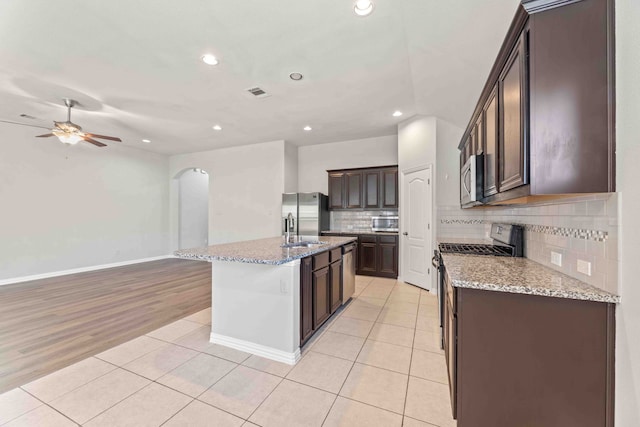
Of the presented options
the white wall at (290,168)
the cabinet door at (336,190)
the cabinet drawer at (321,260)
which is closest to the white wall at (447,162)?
the cabinet door at (336,190)

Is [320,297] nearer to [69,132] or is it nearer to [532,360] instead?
[532,360]

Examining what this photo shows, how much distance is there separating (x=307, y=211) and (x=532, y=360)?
4661 mm

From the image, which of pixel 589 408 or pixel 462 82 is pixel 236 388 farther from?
pixel 462 82

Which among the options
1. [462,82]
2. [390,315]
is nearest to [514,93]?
[462,82]

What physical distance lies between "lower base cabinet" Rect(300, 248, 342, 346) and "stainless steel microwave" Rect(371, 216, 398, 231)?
269cm

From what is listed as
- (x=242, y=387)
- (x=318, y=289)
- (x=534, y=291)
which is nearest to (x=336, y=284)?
(x=318, y=289)

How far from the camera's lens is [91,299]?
12.8ft

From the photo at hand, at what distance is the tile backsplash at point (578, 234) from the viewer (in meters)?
1.25

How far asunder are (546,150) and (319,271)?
2.01 metres

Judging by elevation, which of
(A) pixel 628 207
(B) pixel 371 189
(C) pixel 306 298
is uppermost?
(B) pixel 371 189

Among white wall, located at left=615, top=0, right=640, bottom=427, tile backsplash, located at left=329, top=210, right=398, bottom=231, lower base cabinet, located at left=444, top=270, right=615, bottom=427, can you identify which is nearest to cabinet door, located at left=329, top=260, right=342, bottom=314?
lower base cabinet, located at left=444, top=270, right=615, bottom=427

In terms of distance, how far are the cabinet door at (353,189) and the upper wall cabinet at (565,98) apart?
4.17 metres

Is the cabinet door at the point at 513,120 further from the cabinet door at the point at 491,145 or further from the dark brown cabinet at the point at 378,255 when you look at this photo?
the dark brown cabinet at the point at 378,255

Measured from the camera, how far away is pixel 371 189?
216 inches
